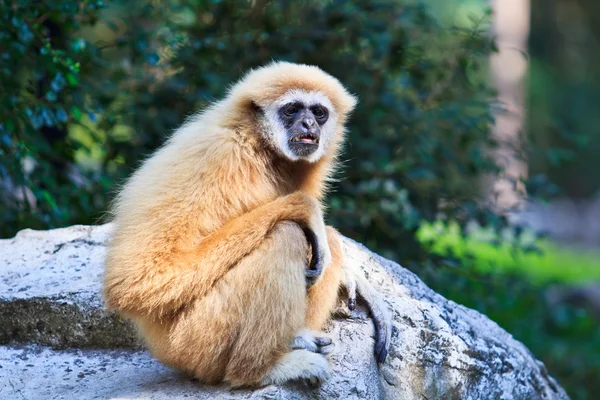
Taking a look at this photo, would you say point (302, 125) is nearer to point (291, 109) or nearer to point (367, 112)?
point (291, 109)

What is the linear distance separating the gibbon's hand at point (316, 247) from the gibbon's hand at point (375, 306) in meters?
0.46

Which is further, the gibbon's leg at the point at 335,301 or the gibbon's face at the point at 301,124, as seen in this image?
the gibbon's face at the point at 301,124

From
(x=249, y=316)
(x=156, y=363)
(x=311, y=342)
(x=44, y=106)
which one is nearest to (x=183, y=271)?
(x=249, y=316)

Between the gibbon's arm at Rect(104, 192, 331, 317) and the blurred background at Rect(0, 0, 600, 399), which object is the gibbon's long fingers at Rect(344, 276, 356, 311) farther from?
the blurred background at Rect(0, 0, 600, 399)

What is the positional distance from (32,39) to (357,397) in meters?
2.92

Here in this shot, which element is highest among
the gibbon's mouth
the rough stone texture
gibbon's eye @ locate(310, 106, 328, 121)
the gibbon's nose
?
gibbon's eye @ locate(310, 106, 328, 121)

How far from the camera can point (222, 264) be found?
3.27 metres

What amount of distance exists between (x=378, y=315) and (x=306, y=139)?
94 cm

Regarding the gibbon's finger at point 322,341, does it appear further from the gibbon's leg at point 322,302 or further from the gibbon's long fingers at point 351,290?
the gibbon's long fingers at point 351,290

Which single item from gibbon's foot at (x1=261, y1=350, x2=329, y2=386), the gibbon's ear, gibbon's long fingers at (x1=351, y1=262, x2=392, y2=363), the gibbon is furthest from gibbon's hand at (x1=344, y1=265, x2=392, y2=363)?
the gibbon's ear

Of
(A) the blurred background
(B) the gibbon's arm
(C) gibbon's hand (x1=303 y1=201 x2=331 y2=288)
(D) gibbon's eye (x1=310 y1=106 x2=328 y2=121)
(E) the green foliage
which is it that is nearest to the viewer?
(B) the gibbon's arm

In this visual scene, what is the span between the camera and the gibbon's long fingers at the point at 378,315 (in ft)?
12.5

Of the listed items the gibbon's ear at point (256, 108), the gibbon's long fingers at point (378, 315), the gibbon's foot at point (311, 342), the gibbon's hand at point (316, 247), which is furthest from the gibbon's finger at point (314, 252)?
the gibbon's ear at point (256, 108)

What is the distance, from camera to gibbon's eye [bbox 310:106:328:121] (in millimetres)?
4074
